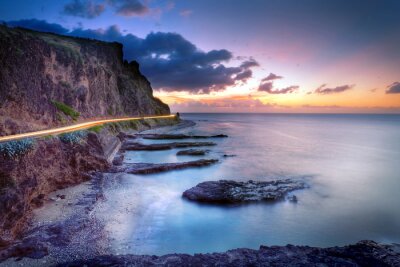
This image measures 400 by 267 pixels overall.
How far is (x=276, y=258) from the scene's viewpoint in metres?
10.2

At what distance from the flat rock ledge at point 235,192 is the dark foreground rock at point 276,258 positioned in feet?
20.4

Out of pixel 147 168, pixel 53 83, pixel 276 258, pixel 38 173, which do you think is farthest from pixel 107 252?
pixel 53 83

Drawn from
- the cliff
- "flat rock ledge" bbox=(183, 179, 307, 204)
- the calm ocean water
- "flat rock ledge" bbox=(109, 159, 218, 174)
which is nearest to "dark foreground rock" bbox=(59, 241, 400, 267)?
the calm ocean water

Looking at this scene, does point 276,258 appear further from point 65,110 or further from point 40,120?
point 65,110

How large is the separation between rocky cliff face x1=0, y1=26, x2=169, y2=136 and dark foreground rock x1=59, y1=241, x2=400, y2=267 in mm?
15803

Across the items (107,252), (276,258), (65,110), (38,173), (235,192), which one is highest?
(65,110)

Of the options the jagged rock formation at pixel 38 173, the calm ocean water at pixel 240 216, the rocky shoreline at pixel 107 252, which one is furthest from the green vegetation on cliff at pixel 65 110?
the rocky shoreline at pixel 107 252

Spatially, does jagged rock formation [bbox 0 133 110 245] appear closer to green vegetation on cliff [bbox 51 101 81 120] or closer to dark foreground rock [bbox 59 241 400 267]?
dark foreground rock [bbox 59 241 400 267]

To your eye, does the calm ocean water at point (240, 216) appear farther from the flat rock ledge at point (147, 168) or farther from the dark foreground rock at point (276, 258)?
the dark foreground rock at point (276, 258)

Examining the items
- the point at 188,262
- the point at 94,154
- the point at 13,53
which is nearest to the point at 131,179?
the point at 94,154

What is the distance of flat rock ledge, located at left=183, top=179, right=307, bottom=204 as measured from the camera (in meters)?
17.1

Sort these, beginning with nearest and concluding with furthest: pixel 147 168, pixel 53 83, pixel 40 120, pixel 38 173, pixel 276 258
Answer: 1. pixel 276 258
2. pixel 38 173
3. pixel 147 168
4. pixel 40 120
5. pixel 53 83

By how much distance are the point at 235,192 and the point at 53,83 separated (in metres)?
33.3

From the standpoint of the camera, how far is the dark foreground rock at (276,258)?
977 cm
